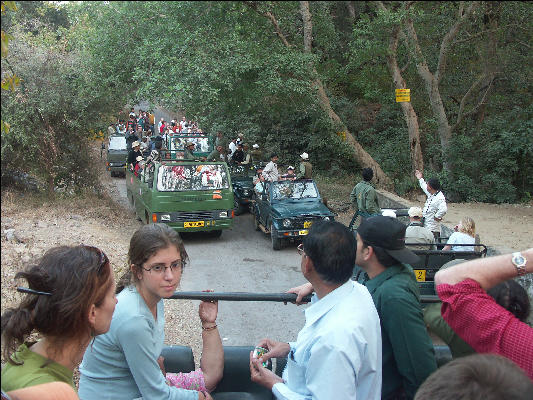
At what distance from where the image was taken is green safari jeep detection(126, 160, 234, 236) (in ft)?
39.3

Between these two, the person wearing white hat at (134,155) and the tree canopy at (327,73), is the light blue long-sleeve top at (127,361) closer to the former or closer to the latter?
the tree canopy at (327,73)

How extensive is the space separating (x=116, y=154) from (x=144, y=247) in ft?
63.5

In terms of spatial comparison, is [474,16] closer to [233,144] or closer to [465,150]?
[465,150]

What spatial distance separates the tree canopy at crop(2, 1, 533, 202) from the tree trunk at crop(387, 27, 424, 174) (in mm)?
46

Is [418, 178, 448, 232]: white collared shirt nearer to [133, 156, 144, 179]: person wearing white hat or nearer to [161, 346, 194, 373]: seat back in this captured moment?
[161, 346, 194, 373]: seat back

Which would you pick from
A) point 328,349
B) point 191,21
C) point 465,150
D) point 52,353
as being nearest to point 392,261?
point 328,349

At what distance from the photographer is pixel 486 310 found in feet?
5.99

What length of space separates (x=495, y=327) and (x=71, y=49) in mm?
13643

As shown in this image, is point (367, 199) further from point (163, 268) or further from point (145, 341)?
point (145, 341)

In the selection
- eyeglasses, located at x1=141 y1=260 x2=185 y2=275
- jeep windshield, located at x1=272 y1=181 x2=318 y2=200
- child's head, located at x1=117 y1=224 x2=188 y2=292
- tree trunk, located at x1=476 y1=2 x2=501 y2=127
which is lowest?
jeep windshield, located at x1=272 y1=181 x2=318 y2=200

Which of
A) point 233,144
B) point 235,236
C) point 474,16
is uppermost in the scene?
point 474,16

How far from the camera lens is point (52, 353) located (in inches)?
71.9

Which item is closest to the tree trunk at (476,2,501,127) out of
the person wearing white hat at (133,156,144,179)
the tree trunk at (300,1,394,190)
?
the tree trunk at (300,1,394,190)

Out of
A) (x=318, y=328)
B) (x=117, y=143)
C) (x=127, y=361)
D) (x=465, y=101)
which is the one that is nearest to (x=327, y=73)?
(x=465, y=101)
